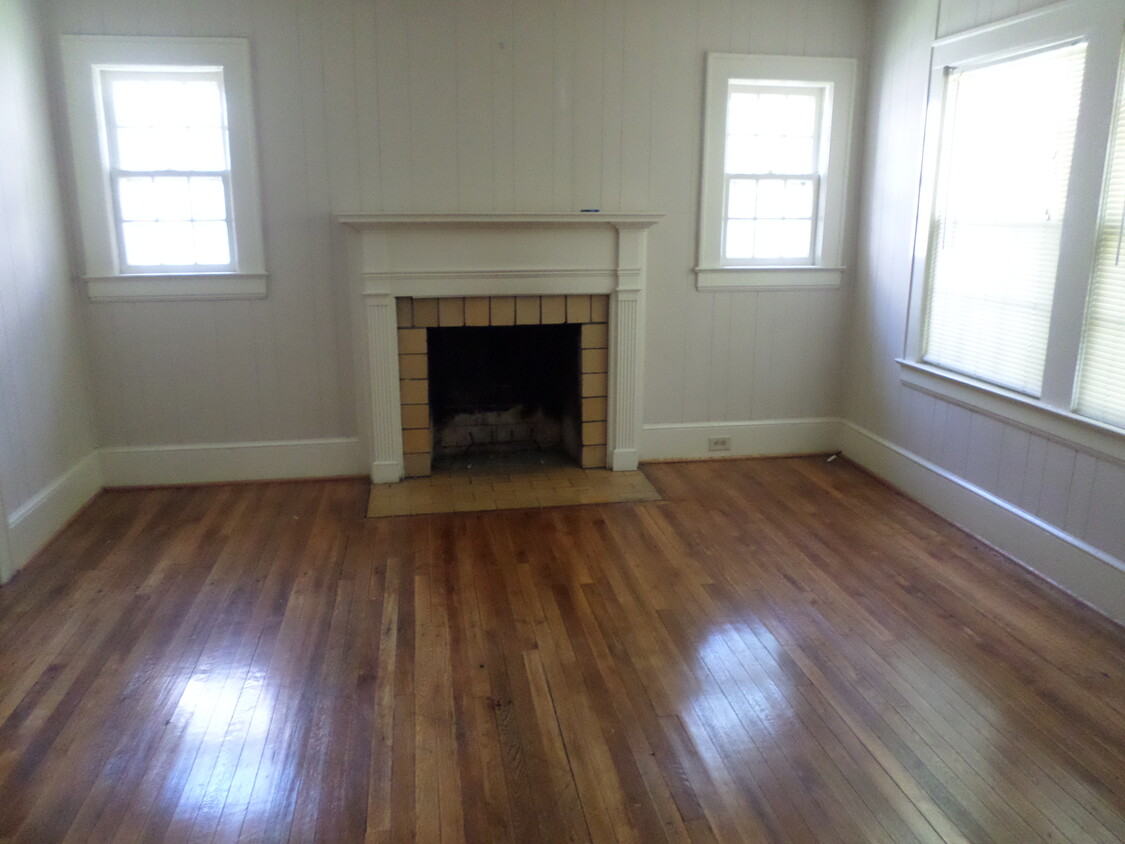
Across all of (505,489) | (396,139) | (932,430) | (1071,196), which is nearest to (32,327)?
(396,139)

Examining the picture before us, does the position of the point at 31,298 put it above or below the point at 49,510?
above

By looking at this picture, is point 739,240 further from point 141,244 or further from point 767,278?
point 141,244

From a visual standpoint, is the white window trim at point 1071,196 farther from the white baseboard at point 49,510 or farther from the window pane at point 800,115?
the white baseboard at point 49,510

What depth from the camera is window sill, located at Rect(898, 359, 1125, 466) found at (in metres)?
3.06

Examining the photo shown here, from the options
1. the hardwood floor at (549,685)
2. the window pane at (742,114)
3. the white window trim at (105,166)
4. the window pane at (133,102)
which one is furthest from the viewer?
the window pane at (742,114)

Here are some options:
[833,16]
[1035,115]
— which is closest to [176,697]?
[1035,115]

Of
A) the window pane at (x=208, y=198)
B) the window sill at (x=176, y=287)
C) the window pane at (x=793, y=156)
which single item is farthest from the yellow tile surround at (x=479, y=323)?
the window pane at (x=793, y=156)

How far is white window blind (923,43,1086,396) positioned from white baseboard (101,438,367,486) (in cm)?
320

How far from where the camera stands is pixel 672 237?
4613 mm

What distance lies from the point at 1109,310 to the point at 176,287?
4.22 m

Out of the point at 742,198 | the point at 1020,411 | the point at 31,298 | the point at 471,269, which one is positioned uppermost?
the point at 742,198

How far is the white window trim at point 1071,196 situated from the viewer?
9.86 ft

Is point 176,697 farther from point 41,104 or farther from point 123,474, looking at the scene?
point 41,104

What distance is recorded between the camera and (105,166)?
4.08m
